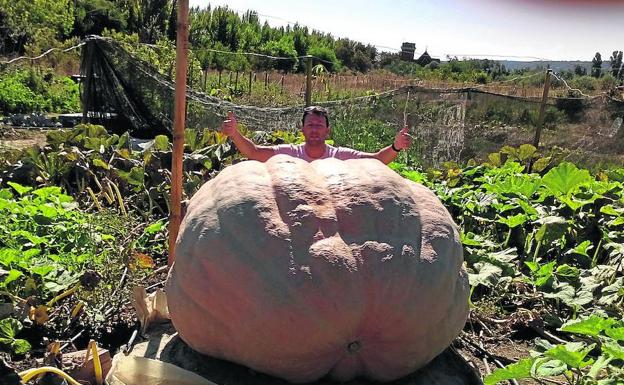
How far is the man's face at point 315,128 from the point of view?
154 inches

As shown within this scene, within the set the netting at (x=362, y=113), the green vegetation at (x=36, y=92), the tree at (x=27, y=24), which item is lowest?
the green vegetation at (x=36, y=92)

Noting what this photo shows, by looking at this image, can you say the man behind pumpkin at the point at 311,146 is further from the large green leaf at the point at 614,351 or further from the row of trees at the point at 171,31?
the row of trees at the point at 171,31

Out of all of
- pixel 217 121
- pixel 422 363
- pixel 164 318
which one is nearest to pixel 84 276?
pixel 164 318

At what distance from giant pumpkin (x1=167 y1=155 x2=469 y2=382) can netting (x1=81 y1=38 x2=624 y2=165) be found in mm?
6352

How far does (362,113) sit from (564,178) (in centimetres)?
617

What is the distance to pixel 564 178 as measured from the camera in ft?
14.7

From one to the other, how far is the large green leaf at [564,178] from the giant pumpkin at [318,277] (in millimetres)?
2082

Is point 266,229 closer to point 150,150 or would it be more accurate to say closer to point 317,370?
point 317,370

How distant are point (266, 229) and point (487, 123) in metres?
8.52

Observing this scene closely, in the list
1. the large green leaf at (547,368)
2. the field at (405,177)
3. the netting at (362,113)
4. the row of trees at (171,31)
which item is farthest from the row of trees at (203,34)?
the large green leaf at (547,368)

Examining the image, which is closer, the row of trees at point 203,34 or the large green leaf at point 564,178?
the large green leaf at point 564,178

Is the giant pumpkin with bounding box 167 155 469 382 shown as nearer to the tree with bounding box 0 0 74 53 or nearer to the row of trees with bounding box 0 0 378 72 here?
the row of trees with bounding box 0 0 378 72

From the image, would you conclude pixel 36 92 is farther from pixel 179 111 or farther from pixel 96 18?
pixel 96 18

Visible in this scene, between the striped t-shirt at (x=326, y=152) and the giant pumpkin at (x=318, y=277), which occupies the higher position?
the striped t-shirt at (x=326, y=152)
